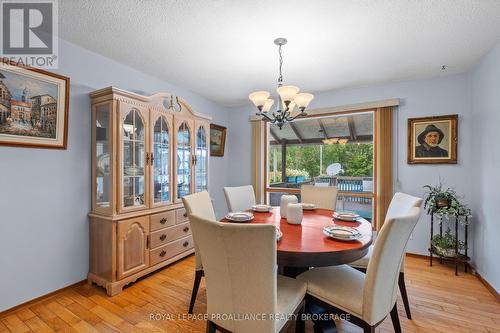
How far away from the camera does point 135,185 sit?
2486 millimetres

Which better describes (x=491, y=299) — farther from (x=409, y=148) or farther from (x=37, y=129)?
(x=37, y=129)

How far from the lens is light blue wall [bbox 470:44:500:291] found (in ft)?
7.45

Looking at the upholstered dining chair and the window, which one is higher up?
the window

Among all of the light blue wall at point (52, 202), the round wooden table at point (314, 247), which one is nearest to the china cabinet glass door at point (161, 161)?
the light blue wall at point (52, 202)

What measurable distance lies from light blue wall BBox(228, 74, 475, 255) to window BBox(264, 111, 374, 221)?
1.09ft

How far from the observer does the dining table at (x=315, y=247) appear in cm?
131

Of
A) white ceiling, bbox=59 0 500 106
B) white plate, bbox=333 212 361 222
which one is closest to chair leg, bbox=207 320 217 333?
white plate, bbox=333 212 361 222

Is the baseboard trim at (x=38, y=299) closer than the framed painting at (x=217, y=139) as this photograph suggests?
Yes

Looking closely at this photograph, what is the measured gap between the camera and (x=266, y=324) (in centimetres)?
113

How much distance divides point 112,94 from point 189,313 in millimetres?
2088

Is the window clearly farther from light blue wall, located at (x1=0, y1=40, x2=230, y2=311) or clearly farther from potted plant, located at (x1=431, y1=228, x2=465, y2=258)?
light blue wall, located at (x1=0, y1=40, x2=230, y2=311)

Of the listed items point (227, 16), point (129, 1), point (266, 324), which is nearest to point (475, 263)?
point (266, 324)

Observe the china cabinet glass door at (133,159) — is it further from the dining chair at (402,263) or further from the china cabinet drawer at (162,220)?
the dining chair at (402,263)

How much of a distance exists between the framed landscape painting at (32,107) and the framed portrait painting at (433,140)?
4.03m
